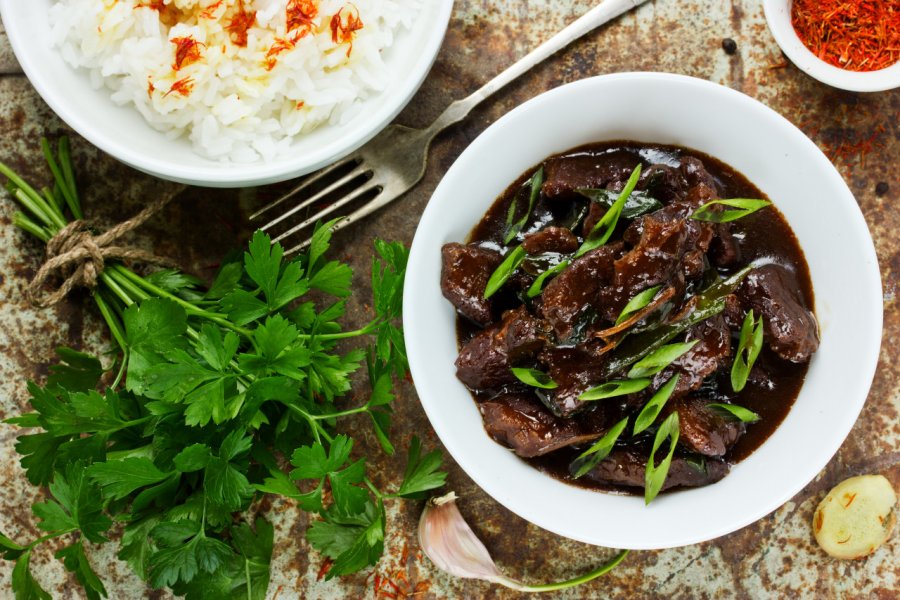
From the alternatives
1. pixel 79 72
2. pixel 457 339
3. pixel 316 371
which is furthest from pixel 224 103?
pixel 457 339

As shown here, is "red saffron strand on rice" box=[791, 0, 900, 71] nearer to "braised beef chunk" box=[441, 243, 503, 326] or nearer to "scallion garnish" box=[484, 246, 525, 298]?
"scallion garnish" box=[484, 246, 525, 298]

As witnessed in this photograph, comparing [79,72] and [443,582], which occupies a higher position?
[79,72]

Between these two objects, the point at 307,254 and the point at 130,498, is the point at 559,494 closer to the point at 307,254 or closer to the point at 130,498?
the point at 307,254

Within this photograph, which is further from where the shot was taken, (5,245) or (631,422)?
(5,245)

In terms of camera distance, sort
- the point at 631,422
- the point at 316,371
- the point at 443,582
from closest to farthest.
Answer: the point at 631,422
the point at 316,371
the point at 443,582

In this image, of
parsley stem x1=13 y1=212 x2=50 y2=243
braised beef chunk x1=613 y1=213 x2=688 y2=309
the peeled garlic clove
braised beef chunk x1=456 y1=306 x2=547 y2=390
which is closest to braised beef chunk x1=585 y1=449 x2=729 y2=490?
braised beef chunk x1=456 y1=306 x2=547 y2=390

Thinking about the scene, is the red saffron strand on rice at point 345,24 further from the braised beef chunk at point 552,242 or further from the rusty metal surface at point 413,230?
the braised beef chunk at point 552,242
